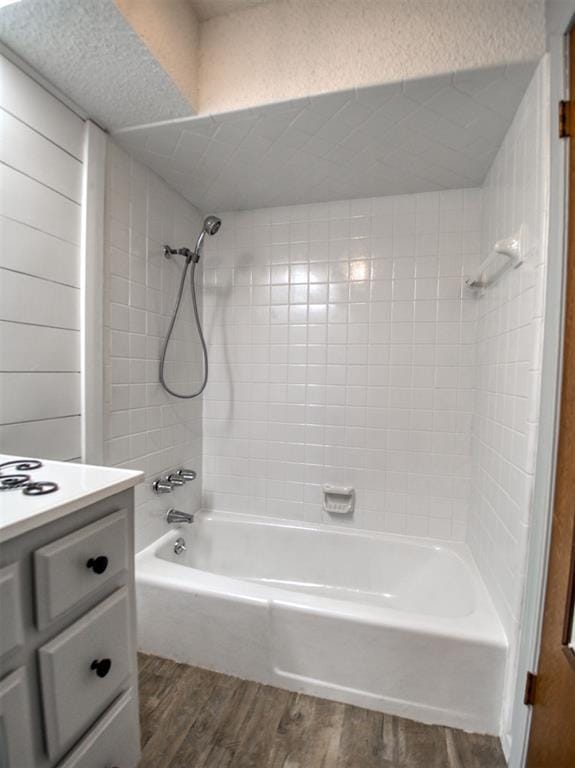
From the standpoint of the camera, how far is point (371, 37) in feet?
3.29

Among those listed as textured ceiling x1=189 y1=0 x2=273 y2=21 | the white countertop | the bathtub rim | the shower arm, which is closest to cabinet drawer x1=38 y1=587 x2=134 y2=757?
the white countertop

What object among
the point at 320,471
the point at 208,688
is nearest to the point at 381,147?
the point at 320,471

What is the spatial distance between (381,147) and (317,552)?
188 cm

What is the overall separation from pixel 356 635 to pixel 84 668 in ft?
2.83

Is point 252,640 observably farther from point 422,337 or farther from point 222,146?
point 222,146

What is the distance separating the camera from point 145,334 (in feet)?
4.89

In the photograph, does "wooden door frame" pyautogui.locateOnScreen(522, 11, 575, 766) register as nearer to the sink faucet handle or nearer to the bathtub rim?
the bathtub rim

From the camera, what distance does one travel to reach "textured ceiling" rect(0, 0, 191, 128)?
33.3 inches

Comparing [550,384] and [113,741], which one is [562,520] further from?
[113,741]

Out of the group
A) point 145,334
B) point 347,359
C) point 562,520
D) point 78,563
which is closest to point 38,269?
point 145,334

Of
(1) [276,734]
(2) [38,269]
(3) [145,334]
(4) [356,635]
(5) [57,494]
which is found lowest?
(1) [276,734]

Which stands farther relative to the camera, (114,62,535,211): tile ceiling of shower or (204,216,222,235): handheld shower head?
(204,216,222,235): handheld shower head

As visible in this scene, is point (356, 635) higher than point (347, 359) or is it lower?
lower

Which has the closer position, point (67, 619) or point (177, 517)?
point (67, 619)
